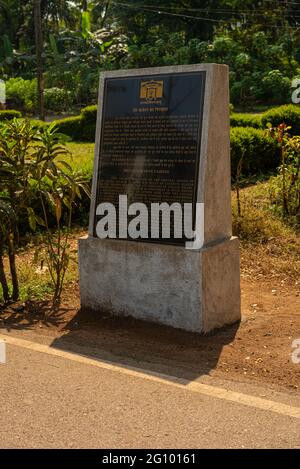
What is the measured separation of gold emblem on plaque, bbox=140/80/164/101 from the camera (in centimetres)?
523

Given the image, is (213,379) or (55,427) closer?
(55,427)

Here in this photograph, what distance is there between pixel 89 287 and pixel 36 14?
2029 cm

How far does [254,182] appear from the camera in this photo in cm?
1133

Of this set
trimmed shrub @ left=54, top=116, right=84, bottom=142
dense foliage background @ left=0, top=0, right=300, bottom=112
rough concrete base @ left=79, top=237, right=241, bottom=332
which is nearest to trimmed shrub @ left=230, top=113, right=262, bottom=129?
trimmed shrub @ left=54, top=116, right=84, bottom=142

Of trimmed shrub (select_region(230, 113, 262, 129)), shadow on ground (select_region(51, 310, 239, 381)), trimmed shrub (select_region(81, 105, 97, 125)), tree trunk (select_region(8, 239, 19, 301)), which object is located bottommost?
shadow on ground (select_region(51, 310, 239, 381))

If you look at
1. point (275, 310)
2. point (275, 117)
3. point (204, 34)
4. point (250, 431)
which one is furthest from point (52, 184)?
point (204, 34)

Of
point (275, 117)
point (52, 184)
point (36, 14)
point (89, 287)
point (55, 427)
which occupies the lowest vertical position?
point (55, 427)

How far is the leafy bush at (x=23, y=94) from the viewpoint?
30.4 metres

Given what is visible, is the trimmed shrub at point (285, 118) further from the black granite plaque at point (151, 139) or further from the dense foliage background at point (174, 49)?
the dense foliage background at point (174, 49)

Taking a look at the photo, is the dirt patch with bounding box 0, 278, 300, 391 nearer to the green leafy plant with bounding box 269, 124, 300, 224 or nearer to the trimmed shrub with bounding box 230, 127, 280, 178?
the green leafy plant with bounding box 269, 124, 300, 224

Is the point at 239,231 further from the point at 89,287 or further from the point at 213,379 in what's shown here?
the point at 213,379

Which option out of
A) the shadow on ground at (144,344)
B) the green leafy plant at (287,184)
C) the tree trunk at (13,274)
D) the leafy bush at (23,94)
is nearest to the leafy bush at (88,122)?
the leafy bush at (23,94)

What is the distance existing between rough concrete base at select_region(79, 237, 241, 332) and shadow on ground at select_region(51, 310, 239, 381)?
4.2 inches

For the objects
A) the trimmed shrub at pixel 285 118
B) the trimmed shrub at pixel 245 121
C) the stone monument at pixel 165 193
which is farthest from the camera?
the trimmed shrub at pixel 245 121
